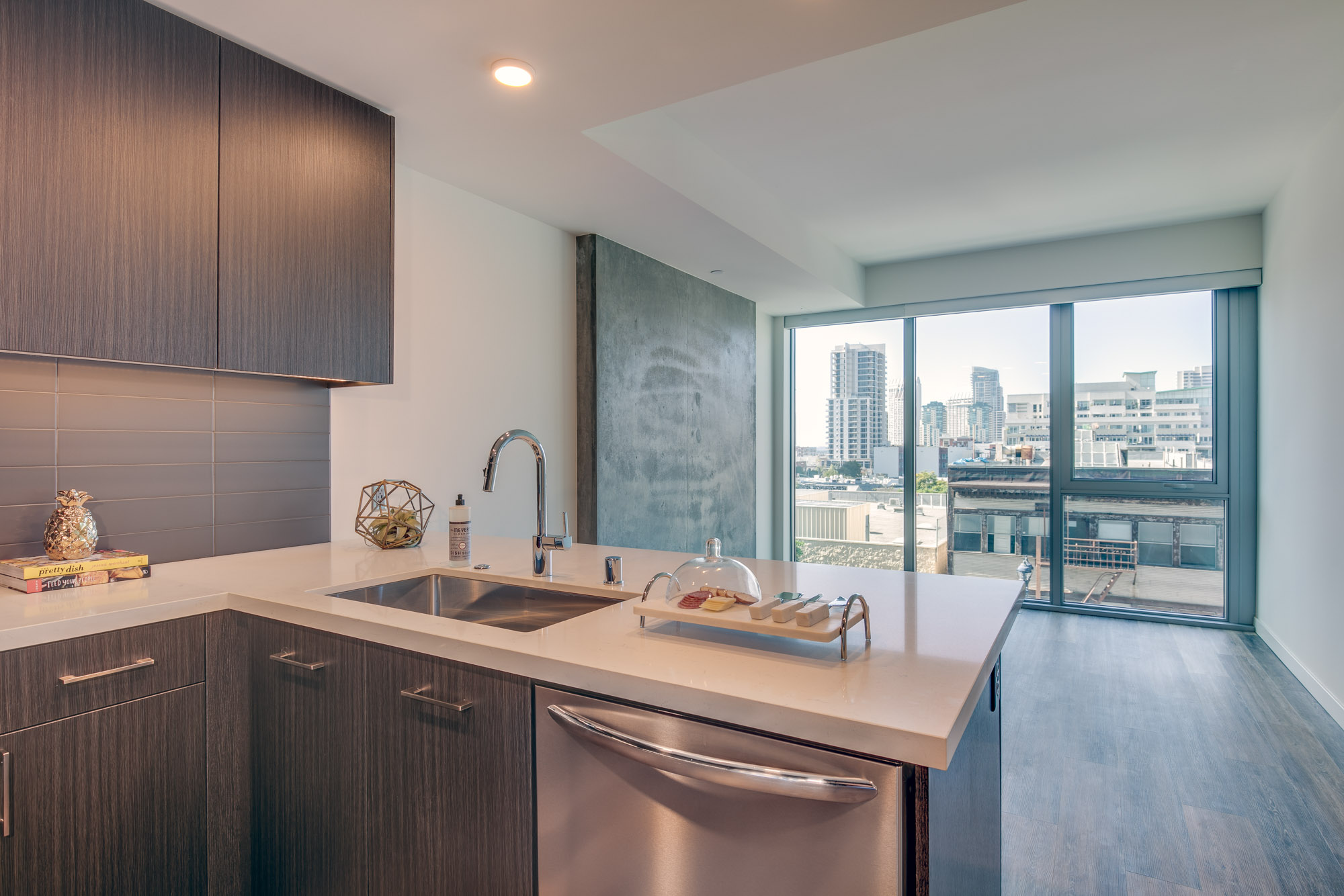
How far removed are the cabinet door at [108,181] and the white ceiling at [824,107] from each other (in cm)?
19

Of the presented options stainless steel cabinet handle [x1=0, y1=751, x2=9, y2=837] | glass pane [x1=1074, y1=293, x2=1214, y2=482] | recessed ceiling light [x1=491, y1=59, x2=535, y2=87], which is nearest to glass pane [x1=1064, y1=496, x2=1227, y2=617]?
glass pane [x1=1074, y1=293, x2=1214, y2=482]

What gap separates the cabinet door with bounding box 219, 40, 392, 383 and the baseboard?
400 centimetres

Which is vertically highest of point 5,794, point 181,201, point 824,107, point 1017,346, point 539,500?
point 824,107

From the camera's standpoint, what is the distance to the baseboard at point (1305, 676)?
2.93 m

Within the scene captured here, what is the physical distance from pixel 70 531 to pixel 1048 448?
5.32 metres

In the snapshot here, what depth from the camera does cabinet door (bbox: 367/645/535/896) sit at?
1.10m

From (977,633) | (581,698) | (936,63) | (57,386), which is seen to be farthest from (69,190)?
(936,63)

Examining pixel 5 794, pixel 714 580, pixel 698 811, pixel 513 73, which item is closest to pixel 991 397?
pixel 513 73

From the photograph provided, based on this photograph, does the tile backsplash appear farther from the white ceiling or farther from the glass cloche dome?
the glass cloche dome

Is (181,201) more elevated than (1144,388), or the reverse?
(181,201)

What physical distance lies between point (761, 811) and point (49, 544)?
5.65 feet

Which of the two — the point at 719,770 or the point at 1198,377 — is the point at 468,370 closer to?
the point at 719,770

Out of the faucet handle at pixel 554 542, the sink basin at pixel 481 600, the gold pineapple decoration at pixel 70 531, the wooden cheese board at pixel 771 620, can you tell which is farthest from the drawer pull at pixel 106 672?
the wooden cheese board at pixel 771 620

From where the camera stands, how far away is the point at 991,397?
518 centimetres
